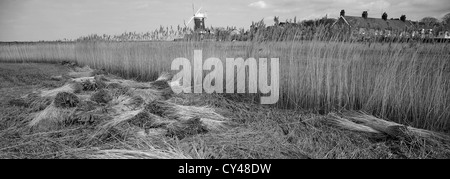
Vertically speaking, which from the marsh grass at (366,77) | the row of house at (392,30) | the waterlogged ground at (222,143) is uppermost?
the row of house at (392,30)

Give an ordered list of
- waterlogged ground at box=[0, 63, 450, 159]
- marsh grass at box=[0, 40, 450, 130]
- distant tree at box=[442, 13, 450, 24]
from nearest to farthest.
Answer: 1. waterlogged ground at box=[0, 63, 450, 159]
2. marsh grass at box=[0, 40, 450, 130]
3. distant tree at box=[442, 13, 450, 24]

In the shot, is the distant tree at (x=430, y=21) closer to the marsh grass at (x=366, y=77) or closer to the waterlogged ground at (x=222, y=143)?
the marsh grass at (x=366, y=77)

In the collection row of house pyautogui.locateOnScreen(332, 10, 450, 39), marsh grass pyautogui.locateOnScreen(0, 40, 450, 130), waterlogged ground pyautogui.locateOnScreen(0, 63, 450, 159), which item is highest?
row of house pyautogui.locateOnScreen(332, 10, 450, 39)

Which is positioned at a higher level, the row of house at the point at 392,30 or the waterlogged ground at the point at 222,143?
the row of house at the point at 392,30

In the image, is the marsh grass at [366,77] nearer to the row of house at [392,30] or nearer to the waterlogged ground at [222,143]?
the row of house at [392,30]

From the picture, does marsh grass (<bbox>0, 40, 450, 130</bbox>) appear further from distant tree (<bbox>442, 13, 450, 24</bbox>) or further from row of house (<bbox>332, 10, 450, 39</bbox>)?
distant tree (<bbox>442, 13, 450, 24</bbox>)

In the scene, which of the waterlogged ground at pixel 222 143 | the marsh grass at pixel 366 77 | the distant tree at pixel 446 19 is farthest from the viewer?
the distant tree at pixel 446 19

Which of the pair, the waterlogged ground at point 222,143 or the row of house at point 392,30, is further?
the row of house at point 392,30

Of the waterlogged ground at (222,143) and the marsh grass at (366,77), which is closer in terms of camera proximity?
the waterlogged ground at (222,143)

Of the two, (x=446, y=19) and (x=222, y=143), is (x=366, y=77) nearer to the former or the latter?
(x=446, y=19)

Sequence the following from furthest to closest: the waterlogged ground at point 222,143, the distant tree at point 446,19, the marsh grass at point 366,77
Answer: the distant tree at point 446,19
the marsh grass at point 366,77
the waterlogged ground at point 222,143

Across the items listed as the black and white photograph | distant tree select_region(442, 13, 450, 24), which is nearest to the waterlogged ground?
the black and white photograph

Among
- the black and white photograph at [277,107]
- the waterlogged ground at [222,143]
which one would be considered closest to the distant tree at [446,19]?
the black and white photograph at [277,107]
